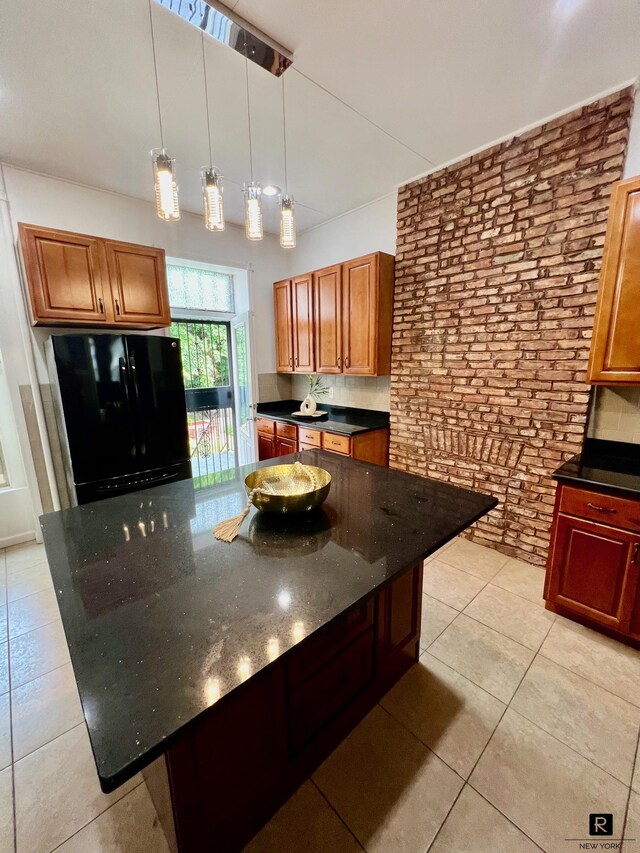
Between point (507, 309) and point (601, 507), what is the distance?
1.42 m

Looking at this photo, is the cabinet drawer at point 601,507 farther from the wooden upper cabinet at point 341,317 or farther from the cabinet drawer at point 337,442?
the wooden upper cabinet at point 341,317

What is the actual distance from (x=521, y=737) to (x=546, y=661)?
0.49m

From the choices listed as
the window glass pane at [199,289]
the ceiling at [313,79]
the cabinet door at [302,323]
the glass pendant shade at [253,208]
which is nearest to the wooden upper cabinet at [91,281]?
the ceiling at [313,79]

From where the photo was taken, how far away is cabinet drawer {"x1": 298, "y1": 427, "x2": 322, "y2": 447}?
11.2 ft

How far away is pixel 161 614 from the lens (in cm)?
87

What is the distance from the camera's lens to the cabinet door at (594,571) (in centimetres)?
174

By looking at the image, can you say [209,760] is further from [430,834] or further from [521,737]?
[521,737]

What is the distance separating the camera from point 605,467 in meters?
1.99

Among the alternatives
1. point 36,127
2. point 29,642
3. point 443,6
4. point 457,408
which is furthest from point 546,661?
point 36,127

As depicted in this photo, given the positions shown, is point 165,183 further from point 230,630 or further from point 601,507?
point 601,507

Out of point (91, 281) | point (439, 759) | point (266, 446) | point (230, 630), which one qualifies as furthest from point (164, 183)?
point (266, 446)

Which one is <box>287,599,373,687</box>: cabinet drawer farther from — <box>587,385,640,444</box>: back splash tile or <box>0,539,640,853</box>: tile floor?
<box>587,385,640,444</box>: back splash tile

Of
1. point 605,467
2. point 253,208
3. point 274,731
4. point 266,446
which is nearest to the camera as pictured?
point 274,731

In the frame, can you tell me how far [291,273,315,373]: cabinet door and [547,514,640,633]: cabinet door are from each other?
2637 millimetres
